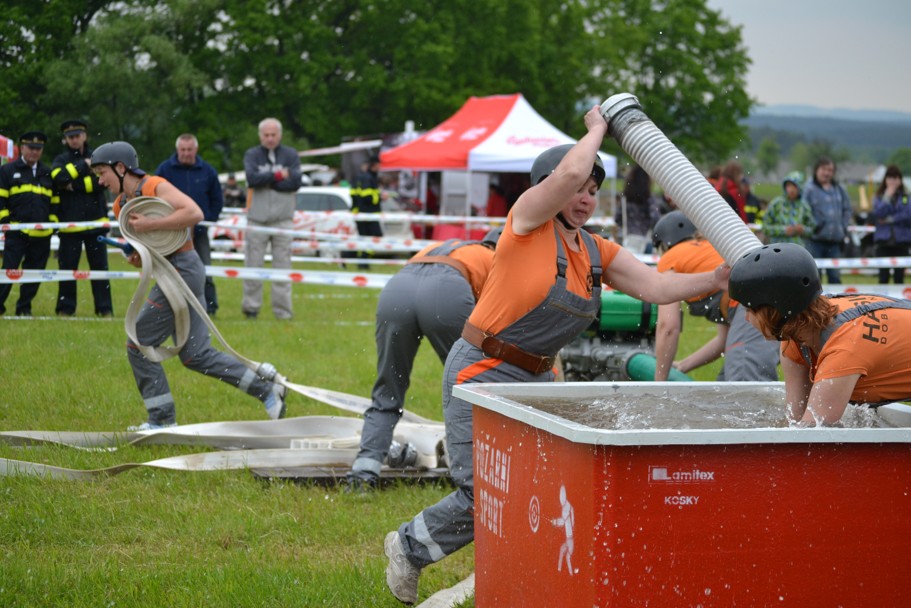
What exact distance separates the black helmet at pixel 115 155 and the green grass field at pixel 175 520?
6.10ft

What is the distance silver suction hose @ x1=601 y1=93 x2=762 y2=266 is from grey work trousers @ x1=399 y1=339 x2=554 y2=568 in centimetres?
90

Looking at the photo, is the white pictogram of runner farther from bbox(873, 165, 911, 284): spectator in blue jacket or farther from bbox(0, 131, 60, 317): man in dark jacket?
bbox(873, 165, 911, 284): spectator in blue jacket

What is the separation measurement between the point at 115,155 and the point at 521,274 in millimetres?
4208

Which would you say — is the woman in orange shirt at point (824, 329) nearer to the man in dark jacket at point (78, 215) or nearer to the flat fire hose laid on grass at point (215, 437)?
the flat fire hose laid on grass at point (215, 437)

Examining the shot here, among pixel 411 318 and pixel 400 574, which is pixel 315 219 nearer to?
pixel 411 318

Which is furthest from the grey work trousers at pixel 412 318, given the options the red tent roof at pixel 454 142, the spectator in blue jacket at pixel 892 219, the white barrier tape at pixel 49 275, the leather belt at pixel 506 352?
the red tent roof at pixel 454 142

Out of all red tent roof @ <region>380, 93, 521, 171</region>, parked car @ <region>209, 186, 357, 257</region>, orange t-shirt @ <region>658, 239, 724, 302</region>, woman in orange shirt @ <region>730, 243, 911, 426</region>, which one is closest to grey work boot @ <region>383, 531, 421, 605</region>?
woman in orange shirt @ <region>730, 243, 911, 426</region>

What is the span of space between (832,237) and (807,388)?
491 inches

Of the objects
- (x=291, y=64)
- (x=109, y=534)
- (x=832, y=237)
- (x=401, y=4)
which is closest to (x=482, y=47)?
(x=401, y=4)

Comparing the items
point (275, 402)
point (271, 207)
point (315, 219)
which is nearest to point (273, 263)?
point (271, 207)

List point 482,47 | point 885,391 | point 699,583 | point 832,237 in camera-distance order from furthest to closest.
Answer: point 482,47 → point 832,237 → point 885,391 → point 699,583

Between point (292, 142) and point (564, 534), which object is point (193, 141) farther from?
point (292, 142)

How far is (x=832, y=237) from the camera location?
15.8 meters

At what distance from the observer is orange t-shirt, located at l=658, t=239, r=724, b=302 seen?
7086mm
